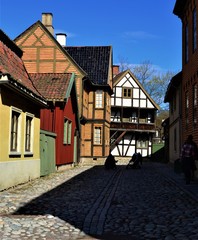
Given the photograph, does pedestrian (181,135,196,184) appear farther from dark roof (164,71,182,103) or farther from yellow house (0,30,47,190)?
dark roof (164,71,182,103)

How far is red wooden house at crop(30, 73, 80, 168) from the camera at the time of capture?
18109 mm

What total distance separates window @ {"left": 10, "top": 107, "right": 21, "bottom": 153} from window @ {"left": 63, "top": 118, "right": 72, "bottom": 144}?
27.4ft

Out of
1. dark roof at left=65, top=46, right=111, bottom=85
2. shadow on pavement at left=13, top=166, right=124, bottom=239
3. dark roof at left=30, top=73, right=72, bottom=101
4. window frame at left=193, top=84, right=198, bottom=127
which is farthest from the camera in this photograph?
dark roof at left=65, top=46, right=111, bottom=85

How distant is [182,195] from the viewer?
1019cm

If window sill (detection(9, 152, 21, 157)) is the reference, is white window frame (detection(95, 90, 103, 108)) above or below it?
above

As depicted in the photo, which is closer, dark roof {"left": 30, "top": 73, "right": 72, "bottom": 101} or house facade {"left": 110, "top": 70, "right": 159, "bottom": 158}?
dark roof {"left": 30, "top": 73, "right": 72, "bottom": 101}

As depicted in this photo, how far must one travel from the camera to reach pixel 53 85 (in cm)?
1933

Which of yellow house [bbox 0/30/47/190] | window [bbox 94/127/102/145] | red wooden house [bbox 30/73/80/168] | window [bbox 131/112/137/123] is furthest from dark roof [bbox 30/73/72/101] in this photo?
window [bbox 131/112/137/123]

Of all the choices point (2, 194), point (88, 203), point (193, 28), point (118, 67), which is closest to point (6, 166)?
point (2, 194)

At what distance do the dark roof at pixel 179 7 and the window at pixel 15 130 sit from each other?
9686 millimetres

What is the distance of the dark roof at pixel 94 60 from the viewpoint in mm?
31922

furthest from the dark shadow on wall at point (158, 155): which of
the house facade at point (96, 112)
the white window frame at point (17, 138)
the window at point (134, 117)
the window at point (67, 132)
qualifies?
the white window frame at point (17, 138)

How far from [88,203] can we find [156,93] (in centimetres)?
4454

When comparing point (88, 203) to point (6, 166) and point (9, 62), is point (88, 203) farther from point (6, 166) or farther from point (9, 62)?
point (9, 62)
